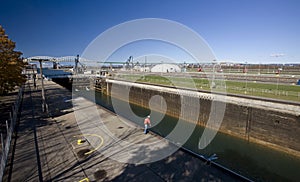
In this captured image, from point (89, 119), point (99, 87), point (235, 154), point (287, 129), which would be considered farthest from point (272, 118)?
point (99, 87)

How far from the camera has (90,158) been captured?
9.07 meters

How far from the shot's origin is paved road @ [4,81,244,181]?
298 inches

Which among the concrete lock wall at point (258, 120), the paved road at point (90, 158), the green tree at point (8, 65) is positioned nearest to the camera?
the paved road at point (90, 158)

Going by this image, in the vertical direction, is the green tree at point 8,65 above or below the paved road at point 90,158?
above

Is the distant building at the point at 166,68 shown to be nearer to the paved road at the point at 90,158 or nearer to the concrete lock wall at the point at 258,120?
the concrete lock wall at the point at 258,120

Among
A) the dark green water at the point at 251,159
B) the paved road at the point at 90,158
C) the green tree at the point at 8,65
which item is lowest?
the dark green water at the point at 251,159

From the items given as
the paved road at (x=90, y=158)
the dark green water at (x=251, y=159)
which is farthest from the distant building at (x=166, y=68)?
the paved road at (x=90, y=158)

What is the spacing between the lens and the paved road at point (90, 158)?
757 centimetres

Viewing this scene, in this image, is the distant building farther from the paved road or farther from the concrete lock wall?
the paved road

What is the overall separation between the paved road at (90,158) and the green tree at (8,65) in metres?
6.27

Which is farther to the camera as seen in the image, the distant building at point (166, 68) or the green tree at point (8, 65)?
the distant building at point (166, 68)

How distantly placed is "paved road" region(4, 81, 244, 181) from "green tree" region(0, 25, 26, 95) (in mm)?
6270

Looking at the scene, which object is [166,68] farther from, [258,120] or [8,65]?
[8,65]

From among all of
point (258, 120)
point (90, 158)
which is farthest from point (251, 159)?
point (90, 158)
